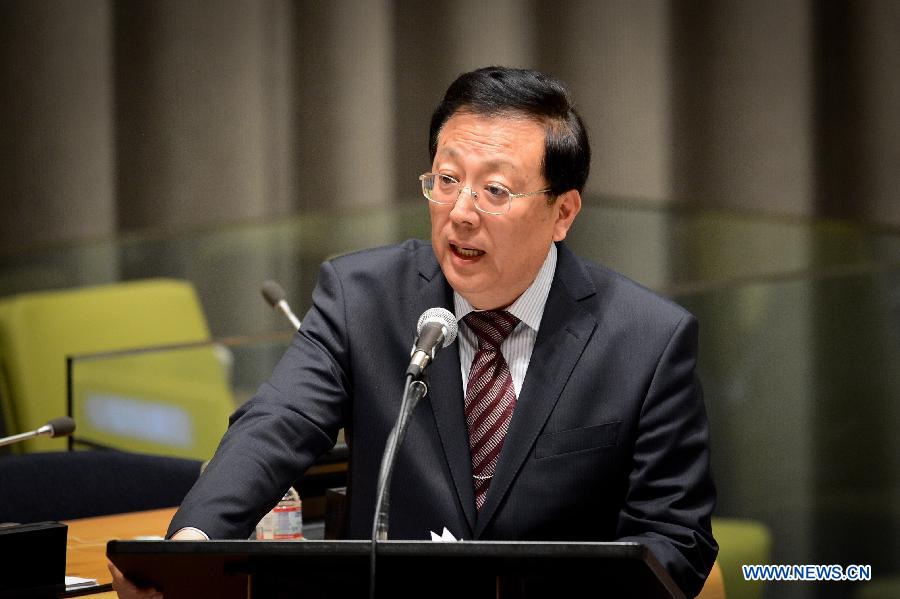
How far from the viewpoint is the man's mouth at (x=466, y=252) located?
2.00 m

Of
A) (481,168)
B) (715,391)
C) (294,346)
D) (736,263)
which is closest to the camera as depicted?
(481,168)

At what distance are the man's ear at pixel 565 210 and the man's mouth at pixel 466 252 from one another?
0.15 meters

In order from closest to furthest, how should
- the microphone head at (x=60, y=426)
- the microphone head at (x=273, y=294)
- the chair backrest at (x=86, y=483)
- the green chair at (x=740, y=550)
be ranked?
the microphone head at (x=60, y=426)
the microphone head at (x=273, y=294)
the chair backrest at (x=86, y=483)
the green chair at (x=740, y=550)

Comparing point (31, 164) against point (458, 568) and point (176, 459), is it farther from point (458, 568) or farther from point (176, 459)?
point (458, 568)

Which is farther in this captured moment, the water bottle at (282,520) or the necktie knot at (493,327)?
the water bottle at (282,520)

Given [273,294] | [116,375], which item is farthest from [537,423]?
[116,375]

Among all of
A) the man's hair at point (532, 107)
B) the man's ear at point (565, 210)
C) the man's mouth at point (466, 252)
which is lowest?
the man's mouth at point (466, 252)

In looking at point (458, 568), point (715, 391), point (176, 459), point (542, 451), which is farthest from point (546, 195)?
point (715, 391)

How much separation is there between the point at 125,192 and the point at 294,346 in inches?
113

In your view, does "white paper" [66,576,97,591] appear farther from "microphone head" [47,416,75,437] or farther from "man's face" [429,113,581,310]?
"man's face" [429,113,581,310]

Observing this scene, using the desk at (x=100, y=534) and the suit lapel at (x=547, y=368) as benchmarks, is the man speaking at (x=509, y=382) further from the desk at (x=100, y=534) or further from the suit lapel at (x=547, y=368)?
the desk at (x=100, y=534)

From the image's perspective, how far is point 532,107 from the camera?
2.00m

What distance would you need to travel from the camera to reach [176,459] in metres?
3.07

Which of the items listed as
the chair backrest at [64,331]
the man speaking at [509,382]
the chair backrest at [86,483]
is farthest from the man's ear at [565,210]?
the chair backrest at [64,331]
